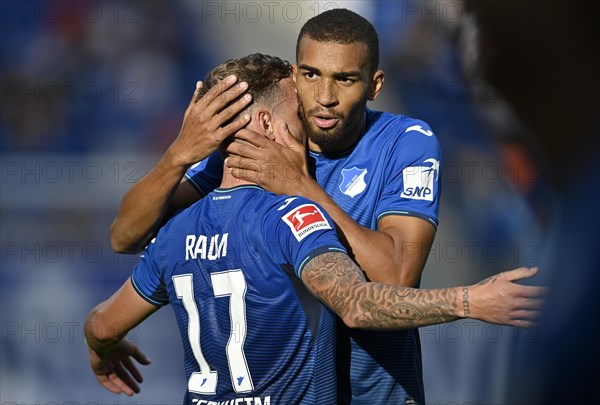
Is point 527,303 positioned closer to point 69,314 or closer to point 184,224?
point 184,224

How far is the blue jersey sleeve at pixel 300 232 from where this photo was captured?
2.60 metres

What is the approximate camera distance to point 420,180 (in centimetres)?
332

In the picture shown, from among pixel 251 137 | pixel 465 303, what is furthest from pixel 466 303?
→ pixel 251 137

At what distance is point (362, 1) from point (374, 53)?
317cm

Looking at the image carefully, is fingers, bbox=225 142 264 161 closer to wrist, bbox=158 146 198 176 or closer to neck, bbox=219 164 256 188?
neck, bbox=219 164 256 188

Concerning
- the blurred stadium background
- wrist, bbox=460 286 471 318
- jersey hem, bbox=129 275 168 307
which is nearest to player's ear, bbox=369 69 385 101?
jersey hem, bbox=129 275 168 307

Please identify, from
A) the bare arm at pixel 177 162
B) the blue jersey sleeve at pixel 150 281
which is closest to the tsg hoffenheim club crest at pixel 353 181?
the bare arm at pixel 177 162

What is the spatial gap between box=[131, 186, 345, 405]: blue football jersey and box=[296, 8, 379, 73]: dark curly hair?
2.83 feet

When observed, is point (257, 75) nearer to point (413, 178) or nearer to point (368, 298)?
point (413, 178)

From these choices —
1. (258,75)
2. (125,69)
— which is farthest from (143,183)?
(125,69)

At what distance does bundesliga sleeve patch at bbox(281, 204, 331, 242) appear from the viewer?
8.61 feet

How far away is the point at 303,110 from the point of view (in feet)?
11.0

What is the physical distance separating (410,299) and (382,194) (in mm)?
1022

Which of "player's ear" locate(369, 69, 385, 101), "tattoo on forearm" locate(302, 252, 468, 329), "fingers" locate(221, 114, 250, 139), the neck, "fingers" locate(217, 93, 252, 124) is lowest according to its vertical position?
"tattoo on forearm" locate(302, 252, 468, 329)
